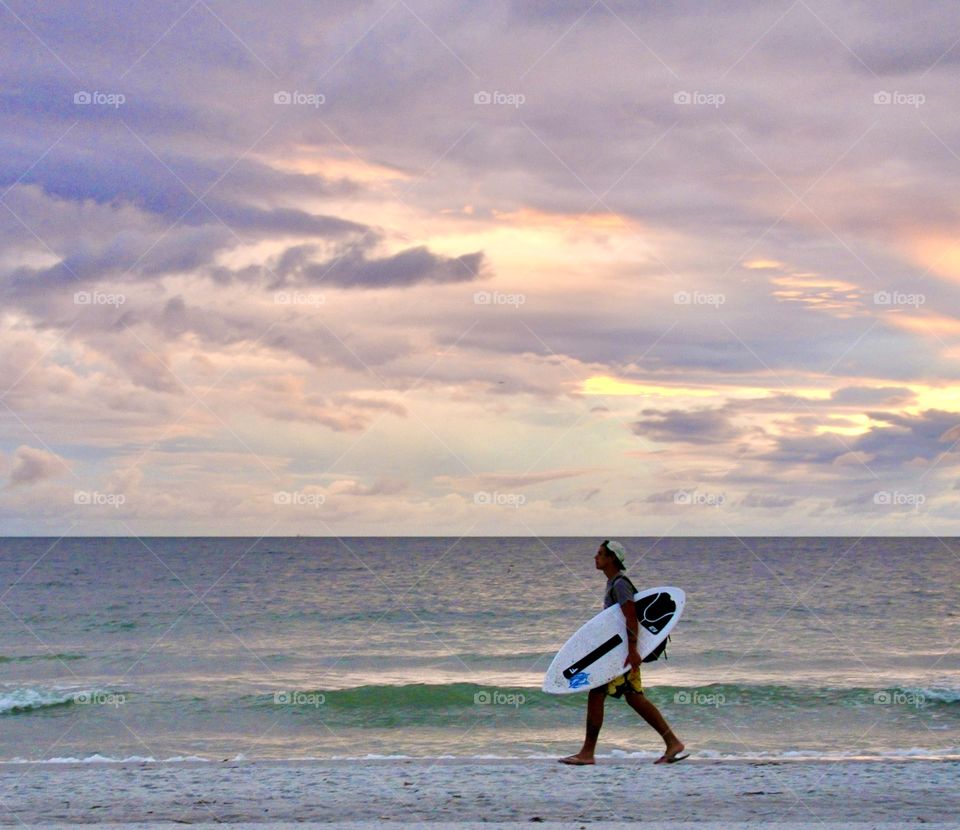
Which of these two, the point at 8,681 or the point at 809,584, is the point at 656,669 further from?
the point at 809,584

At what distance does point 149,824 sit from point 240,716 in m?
9.67

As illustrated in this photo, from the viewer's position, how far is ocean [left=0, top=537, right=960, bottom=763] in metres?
13.9

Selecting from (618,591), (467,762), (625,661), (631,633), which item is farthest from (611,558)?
(467,762)

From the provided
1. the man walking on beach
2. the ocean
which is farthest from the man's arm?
the ocean

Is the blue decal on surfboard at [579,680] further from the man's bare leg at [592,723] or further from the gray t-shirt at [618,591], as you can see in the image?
the gray t-shirt at [618,591]

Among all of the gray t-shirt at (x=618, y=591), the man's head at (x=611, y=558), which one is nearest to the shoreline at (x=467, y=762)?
the gray t-shirt at (x=618, y=591)

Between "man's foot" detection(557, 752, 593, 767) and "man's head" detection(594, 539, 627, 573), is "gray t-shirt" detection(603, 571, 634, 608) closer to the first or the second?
"man's head" detection(594, 539, 627, 573)

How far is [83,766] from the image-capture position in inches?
377

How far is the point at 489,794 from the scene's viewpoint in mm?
7750

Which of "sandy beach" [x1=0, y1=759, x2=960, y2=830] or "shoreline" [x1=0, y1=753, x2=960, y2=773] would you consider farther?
"shoreline" [x1=0, y1=753, x2=960, y2=773]

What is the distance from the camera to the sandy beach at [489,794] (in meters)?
6.98

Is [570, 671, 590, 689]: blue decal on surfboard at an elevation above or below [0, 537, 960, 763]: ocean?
above

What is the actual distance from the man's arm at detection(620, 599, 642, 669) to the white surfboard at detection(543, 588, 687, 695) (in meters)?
0.06

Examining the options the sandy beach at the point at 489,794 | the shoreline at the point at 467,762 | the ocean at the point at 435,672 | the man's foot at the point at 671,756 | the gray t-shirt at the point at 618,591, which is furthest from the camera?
the ocean at the point at 435,672
